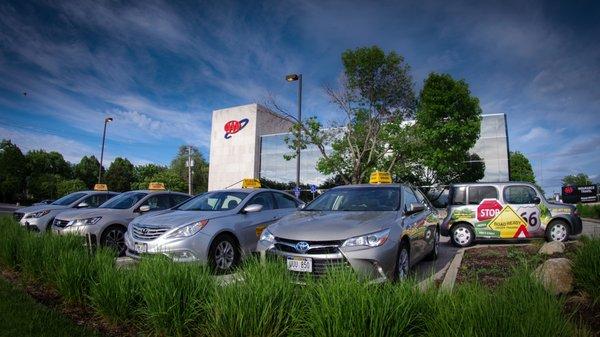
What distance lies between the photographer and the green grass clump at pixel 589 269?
387 cm

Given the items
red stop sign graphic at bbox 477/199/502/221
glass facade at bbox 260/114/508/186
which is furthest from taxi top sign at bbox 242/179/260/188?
glass facade at bbox 260/114/508/186

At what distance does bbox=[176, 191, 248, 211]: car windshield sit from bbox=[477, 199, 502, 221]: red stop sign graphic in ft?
21.7

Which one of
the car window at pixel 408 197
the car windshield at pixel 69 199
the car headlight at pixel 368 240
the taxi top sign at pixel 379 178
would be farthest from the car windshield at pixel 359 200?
the car windshield at pixel 69 199

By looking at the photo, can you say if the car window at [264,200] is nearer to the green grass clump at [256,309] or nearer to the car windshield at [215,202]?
the car windshield at [215,202]

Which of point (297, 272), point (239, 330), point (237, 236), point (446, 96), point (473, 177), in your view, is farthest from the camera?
point (473, 177)

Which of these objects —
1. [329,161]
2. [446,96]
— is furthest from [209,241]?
[446,96]

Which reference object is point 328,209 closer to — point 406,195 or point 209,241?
point 406,195

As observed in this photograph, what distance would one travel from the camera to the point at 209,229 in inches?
264

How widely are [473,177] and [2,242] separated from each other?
1386 inches

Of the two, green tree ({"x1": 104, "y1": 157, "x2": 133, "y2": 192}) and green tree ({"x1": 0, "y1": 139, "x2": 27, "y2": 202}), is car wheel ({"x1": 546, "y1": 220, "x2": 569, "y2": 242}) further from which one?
green tree ({"x1": 104, "y1": 157, "x2": 133, "y2": 192})

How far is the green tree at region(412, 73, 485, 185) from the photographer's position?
86.0 feet

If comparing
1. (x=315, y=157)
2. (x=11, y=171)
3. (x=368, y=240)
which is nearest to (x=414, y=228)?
(x=368, y=240)

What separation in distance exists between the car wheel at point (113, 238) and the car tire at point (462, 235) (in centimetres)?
865

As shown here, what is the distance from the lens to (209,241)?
21.7ft
